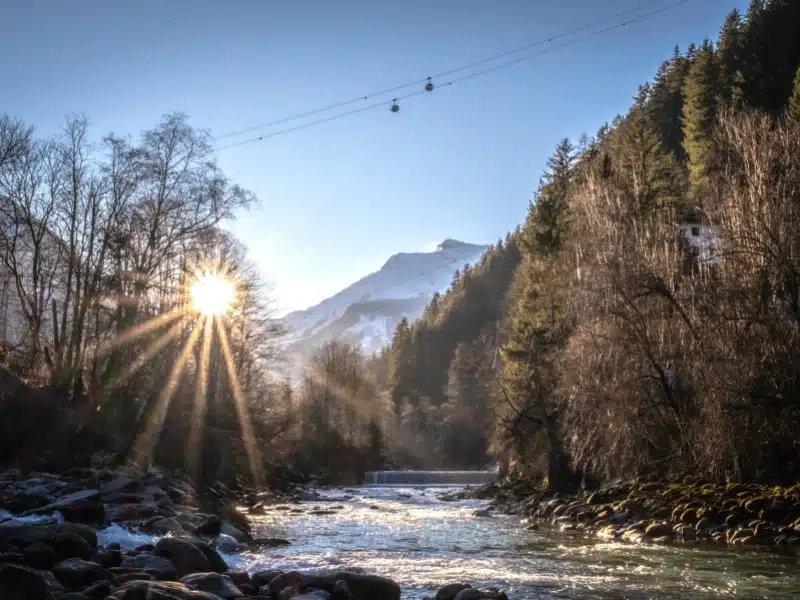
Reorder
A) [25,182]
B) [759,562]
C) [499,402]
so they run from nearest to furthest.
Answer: [759,562] → [25,182] → [499,402]

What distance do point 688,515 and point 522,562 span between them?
6.05 m

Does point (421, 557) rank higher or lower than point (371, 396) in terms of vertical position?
lower

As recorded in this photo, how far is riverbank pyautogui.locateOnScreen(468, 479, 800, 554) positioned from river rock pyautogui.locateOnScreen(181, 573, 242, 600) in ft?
34.3

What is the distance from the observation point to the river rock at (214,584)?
8.91 metres

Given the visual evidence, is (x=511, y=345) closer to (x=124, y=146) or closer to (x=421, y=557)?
(x=124, y=146)

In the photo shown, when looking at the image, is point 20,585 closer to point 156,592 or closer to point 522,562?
point 156,592

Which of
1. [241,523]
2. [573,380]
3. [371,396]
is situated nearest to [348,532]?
[241,523]

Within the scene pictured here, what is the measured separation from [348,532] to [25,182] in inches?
664

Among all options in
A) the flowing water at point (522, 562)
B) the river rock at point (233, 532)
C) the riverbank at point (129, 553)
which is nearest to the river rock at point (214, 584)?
the riverbank at point (129, 553)

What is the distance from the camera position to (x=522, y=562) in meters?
13.6

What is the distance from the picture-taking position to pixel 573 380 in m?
21.3

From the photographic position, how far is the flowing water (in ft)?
35.2

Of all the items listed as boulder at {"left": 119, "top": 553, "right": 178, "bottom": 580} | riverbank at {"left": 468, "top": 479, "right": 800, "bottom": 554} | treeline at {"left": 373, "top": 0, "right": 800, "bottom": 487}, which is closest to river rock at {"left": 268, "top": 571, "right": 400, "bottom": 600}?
boulder at {"left": 119, "top": 553, "right": 178, "bottom": 580}

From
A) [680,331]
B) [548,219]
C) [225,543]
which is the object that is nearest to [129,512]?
[225,543]
